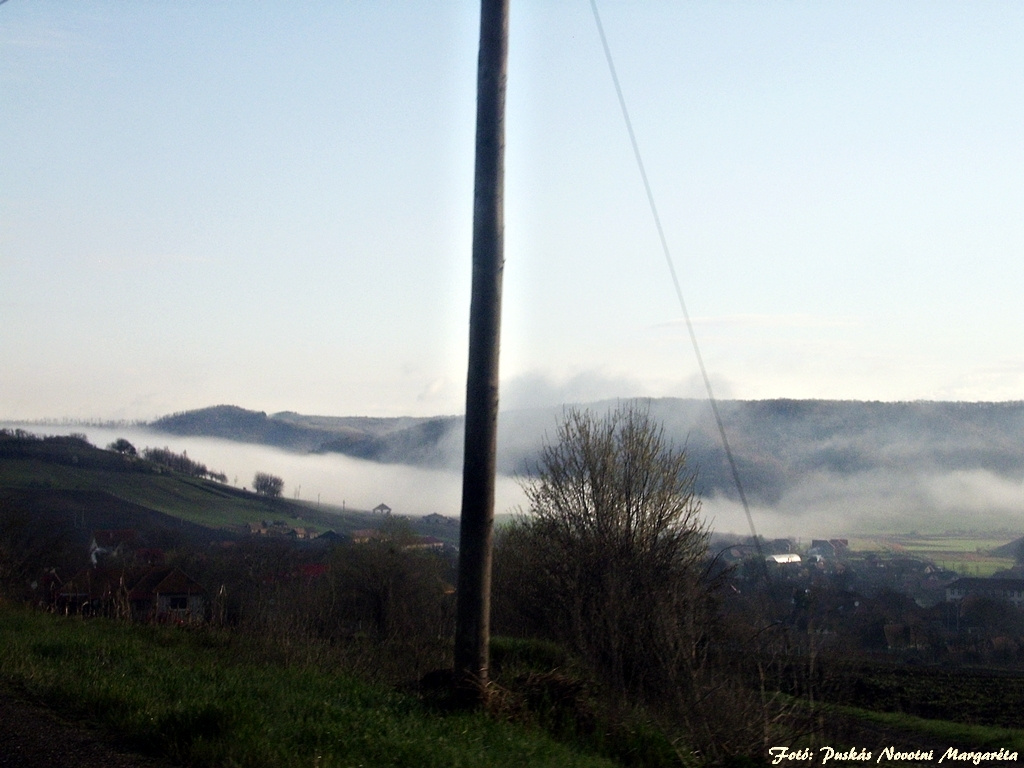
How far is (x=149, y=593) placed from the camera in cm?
2084

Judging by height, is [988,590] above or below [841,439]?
below

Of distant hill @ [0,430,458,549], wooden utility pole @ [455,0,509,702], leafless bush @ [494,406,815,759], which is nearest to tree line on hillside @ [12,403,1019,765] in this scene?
leafless bush @ [494,406,815,759]

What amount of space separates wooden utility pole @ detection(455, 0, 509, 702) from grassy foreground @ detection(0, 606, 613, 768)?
651 millimetres

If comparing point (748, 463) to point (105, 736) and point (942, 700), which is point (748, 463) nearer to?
point (942, 700)

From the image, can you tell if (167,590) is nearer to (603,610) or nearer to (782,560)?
(603,610)

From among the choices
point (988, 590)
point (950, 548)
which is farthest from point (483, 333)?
point (950, 548)

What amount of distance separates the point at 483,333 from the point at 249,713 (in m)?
3.23

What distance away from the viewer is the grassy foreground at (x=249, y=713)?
581cm

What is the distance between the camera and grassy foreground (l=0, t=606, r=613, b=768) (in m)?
5.81

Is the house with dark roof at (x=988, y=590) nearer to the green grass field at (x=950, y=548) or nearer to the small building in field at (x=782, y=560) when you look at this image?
the small building in field at (x=782, y=560)

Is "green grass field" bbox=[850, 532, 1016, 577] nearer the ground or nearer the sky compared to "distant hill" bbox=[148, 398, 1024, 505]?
nearer the ground

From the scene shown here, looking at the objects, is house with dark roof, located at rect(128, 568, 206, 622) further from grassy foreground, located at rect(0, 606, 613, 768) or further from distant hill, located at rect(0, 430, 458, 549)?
distant hill, located at rect(0, 430, 458, 549)

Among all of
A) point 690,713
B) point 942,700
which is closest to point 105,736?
point 690,713

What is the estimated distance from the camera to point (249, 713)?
249 inches
